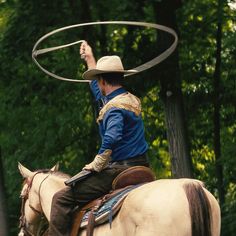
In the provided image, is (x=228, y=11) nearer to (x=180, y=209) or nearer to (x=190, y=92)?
(x=190, y=92)

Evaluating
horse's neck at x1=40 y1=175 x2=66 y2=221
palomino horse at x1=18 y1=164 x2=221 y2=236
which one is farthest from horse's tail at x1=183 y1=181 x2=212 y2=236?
horse's neck at x1=40 y1=175 x2=66 y2=221

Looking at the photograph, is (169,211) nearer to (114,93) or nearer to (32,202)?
(114,93)

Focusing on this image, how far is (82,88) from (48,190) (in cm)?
1220

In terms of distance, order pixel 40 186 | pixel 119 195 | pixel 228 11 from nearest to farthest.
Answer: pixel 119 195, pixel 40 186, pixel 228 11

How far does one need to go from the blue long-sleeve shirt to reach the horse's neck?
1.03 metres

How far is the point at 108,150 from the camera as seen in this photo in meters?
8.59

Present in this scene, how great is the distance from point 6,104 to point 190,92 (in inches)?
168

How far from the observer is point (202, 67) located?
21656 mm

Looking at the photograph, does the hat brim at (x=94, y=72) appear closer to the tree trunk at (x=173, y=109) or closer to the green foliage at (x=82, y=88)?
the tree trunk at (x=173, y=109)

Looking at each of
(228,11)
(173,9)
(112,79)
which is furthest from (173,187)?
(228,11)

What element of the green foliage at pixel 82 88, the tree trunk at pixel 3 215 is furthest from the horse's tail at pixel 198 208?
the green foliage at pixel 82 88

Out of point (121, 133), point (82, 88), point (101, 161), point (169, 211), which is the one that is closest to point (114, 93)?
point (121, 133)

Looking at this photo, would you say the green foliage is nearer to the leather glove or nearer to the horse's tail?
the leather glove

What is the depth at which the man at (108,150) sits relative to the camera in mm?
8703
